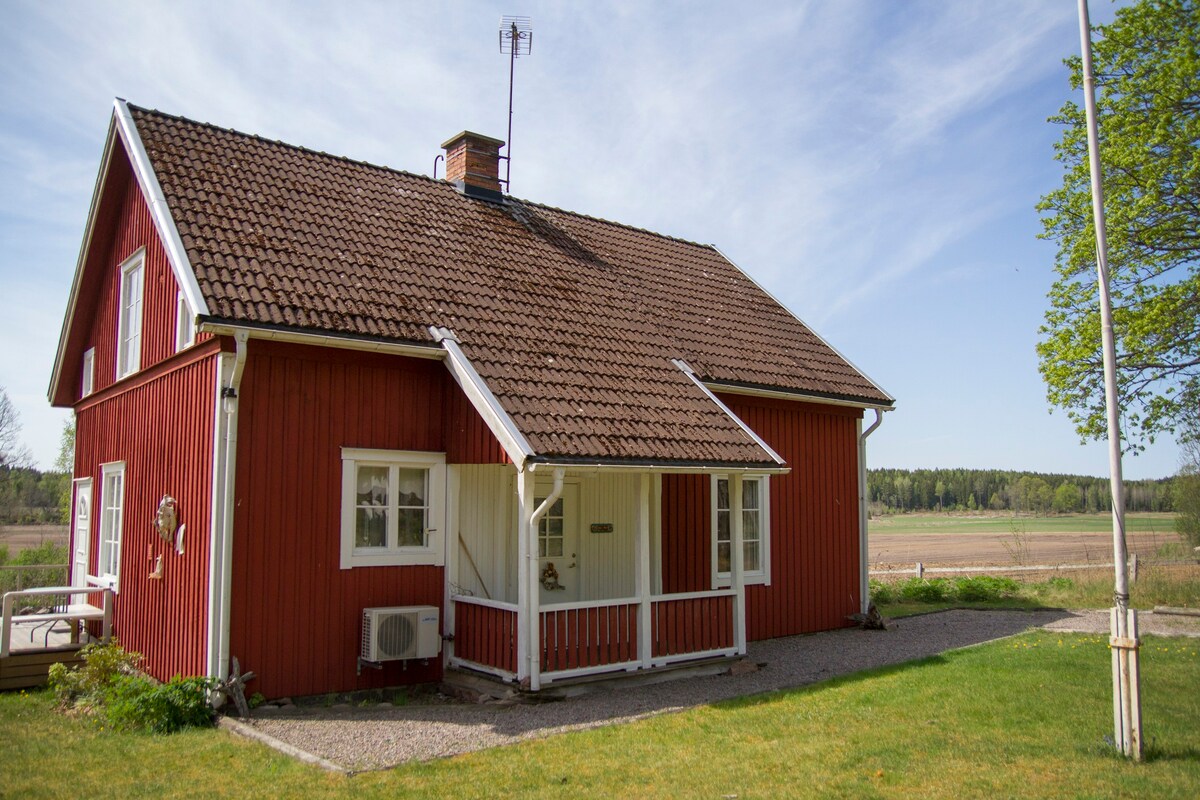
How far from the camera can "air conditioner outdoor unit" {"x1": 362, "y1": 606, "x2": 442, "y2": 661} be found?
30.9 ft

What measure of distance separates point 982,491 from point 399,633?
138 meters

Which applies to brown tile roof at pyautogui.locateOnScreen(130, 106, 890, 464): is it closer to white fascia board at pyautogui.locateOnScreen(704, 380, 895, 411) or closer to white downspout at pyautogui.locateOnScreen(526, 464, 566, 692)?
white fascia board at pyautogui.locateOnScreen(704, 380, 895, 411)

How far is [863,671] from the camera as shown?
10594 mm

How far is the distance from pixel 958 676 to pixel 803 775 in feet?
13.3

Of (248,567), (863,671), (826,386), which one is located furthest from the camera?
(826,386)

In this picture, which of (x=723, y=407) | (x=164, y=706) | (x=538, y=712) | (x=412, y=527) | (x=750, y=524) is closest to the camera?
(x=164, y=706)

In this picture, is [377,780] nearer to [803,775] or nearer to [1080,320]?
[803,775]

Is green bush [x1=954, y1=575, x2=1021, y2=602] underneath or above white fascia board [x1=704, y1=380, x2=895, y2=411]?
underneath

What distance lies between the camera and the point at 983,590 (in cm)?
1878

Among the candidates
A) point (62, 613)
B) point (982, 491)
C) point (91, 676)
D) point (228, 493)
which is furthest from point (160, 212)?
point (982, 491)

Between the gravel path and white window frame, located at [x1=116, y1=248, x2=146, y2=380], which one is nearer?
the gravel path

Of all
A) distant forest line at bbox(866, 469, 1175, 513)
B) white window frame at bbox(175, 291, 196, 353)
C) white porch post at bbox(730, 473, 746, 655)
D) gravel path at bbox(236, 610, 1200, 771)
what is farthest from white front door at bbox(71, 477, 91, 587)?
distant forest line at bbox(866, 469, 1175, 513)

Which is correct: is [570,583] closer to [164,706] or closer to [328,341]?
[328,341]

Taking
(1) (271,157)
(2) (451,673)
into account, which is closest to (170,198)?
(1) (271,157)
